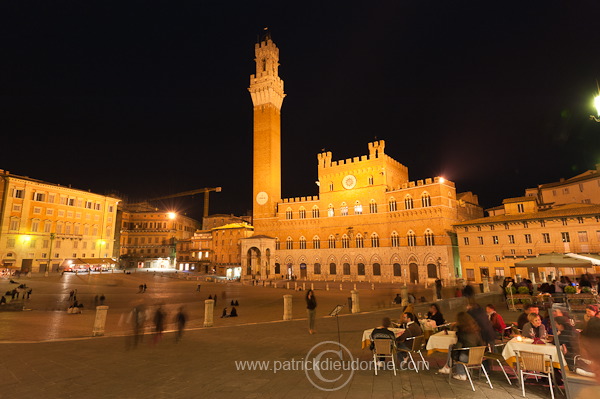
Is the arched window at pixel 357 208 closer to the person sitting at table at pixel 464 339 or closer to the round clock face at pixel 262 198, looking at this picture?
the round clock face at pixel 262 198

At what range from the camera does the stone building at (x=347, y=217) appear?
38.0 metres

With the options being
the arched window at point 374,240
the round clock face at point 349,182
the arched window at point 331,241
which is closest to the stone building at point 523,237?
the arched window at point 374,240

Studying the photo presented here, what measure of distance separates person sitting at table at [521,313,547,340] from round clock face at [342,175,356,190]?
127 ft

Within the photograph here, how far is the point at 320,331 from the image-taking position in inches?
438

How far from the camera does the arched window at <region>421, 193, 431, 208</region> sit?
38.3 metres

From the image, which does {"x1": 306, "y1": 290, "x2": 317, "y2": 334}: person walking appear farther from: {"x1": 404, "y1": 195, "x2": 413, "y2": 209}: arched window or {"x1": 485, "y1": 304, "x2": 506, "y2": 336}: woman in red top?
{"x1": 404, "y1": 195, "x2": 413, "y2": 209}: arched window

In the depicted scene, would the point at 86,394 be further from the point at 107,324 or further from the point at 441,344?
the point at 107,324

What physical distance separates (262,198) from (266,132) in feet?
36.5

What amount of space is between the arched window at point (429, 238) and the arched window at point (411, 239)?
4.73 ft

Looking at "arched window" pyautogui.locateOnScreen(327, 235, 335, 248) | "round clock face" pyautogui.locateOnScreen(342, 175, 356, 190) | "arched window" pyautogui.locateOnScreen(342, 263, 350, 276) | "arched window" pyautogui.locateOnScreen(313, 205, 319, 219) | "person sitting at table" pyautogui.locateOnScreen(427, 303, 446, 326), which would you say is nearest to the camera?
"person sitting at table" pyautogui.locateOnScreen(427, 303, 446, 326)

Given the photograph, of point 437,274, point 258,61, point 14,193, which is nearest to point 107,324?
point 437,274

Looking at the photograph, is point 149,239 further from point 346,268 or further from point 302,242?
point 346,268

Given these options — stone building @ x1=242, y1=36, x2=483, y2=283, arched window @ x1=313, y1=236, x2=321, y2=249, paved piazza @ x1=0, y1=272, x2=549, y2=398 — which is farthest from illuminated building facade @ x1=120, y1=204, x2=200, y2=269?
paved piazza @ x1=0, y1=272, x2=549, y2=398

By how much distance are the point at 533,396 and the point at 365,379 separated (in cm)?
291
